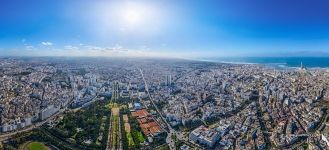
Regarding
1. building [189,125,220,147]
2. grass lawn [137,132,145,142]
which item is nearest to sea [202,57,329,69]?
building [189,125,220,147]

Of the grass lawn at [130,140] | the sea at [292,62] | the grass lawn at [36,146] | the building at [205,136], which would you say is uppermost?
the sea at [292,62]

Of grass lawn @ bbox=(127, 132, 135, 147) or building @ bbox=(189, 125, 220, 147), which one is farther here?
building @ bbox=(189, 125, 220, 147)

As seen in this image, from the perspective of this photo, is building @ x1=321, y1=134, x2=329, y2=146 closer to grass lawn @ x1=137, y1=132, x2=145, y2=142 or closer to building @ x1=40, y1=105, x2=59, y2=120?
grass lawn @ x1=137, y1=132, x2=145, y2=142

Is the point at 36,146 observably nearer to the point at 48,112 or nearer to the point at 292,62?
the point at 48,112

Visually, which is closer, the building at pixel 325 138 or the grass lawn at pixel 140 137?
the building at pixel 325 138

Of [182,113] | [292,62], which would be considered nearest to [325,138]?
[182,113]

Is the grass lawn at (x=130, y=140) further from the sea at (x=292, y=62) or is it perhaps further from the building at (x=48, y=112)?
the sea at (x=292, y=62)

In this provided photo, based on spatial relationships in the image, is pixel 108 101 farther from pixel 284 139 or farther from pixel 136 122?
pixel 284 139

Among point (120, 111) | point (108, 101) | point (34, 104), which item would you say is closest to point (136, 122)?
point (120, 111)

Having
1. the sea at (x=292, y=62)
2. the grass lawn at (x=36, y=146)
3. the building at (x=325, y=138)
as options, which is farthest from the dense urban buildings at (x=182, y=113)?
the sea at (x=292, y=62)
